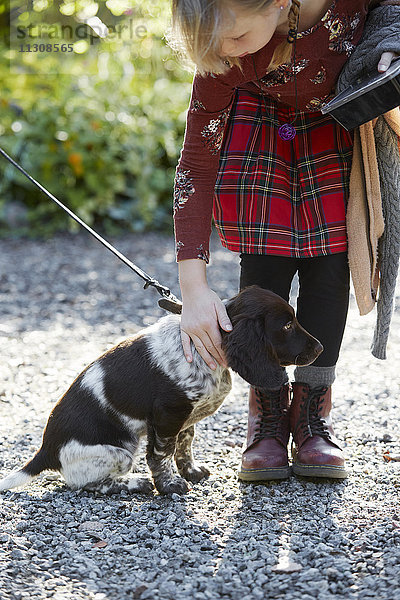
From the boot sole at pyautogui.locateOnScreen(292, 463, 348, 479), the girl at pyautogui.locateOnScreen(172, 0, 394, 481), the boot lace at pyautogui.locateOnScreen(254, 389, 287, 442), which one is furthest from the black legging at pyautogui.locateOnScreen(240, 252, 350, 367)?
the boot sole at pyautogui.locateOnScreen(292, 463, 348, 479)

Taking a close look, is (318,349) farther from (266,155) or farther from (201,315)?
(266,155)

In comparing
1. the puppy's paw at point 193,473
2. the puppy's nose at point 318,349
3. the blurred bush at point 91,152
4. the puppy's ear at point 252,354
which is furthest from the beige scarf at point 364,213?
the blurred bush at point 91,152

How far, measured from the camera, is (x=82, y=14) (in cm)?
422

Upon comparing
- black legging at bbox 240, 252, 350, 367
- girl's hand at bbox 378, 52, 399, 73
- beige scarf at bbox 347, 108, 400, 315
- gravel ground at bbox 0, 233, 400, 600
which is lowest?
gravel ground at bbox 0, 233, 400, 600

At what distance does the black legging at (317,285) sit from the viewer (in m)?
2.96

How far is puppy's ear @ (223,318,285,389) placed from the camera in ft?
8.91

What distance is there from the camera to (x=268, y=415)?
3.09 m

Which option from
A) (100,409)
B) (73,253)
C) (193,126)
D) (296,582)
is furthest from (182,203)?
(73,253)

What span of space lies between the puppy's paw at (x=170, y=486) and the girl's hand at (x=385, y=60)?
1.70m

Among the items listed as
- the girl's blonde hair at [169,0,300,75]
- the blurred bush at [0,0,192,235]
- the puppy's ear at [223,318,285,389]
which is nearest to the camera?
the girl's blonde hair at [169,0,300,75]

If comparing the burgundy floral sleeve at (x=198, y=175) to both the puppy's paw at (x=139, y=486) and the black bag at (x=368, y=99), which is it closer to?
the black bag at (x=368, y=99)

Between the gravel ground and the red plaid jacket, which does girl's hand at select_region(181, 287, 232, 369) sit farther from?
the gravel ground

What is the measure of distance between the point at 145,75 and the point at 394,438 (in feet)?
25.7

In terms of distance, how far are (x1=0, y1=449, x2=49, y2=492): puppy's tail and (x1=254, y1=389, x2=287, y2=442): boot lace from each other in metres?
0.87
